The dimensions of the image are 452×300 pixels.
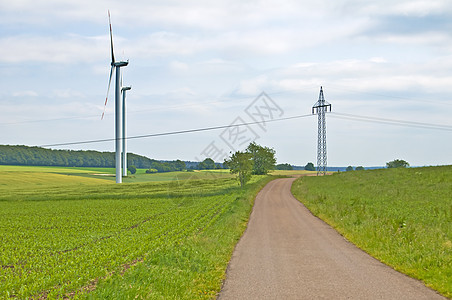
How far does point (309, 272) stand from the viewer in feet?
41.9

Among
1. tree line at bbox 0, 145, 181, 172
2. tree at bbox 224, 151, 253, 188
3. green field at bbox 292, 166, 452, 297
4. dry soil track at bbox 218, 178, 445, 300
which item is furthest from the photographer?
tree line at bbox 0, 145, 181, 172

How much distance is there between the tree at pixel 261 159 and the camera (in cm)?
13800

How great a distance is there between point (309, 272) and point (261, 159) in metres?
129

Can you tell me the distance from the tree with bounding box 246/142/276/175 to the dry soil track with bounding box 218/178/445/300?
11709 centimetres

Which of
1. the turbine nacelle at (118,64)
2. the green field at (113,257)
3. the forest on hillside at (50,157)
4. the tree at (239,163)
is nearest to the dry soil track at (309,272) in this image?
the green field at (113,257)

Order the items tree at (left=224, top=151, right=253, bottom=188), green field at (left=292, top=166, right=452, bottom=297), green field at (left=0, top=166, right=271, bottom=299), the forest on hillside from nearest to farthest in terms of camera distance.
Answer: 1. green field at (left=0, top=166, right=271, bottom=299)
2. green field at (left=292, top=166, right=452, bottom=297)
3. tree at (left=224, top=151, right=253, bottom=188)
4. the forest on hillside

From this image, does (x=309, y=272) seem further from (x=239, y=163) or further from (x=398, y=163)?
(x=398, y=163)

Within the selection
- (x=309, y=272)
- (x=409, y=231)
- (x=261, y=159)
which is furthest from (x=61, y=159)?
(x=309, y=272)

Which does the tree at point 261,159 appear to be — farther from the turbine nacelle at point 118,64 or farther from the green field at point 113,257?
the green field at point 113,257

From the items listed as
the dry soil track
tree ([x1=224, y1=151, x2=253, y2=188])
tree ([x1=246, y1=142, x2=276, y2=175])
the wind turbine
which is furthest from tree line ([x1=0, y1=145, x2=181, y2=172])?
the dry soil track

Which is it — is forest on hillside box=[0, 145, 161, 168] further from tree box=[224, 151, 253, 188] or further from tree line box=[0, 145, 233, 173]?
tree box=[224, 151, 253, 188]

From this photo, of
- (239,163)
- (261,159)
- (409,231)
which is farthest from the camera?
(261,159)

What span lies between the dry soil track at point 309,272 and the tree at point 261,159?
384ft

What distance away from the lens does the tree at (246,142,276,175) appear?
13800 centimetres
